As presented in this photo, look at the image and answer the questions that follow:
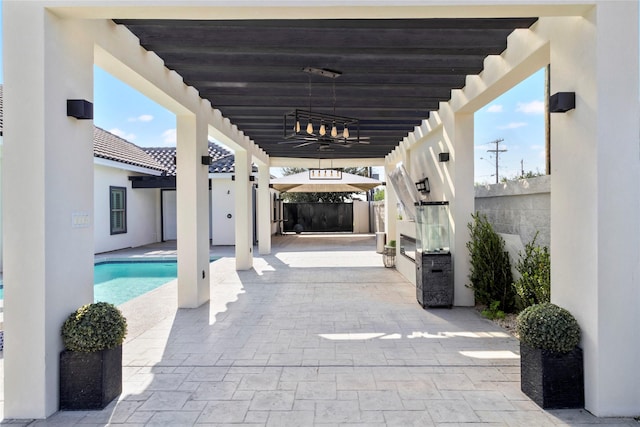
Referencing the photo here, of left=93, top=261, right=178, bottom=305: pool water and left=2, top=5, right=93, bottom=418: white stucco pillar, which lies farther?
left=93, top=261, right=178, bottom=305: pool water

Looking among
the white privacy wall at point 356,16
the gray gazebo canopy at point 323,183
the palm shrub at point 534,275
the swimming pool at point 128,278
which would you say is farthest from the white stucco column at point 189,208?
the gray gazebo canopy at point 323,183

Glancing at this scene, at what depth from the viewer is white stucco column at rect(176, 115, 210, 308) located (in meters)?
6.27

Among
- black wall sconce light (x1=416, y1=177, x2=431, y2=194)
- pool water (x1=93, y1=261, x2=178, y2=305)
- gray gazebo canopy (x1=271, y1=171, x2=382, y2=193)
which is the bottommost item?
pool water (x1=93, y1=261, x2=178, y2=305)

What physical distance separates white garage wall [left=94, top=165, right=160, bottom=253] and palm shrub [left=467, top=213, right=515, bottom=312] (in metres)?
11.8

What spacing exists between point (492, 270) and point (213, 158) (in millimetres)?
14092

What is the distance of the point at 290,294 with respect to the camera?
24.4 feet

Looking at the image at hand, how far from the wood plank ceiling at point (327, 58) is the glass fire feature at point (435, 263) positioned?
2.11m

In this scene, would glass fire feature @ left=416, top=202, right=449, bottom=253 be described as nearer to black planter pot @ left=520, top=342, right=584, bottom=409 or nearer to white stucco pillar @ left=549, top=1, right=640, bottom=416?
black planter pot @ left=520, top=342, right=584, bottom=409

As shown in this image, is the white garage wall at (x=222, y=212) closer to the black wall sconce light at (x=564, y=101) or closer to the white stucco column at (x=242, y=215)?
the white stucco column at (x=242, y=215)

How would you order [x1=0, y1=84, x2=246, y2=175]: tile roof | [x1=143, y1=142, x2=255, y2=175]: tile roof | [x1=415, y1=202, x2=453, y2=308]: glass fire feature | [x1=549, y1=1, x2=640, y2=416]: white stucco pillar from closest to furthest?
[x1=549, y1=1, x2=640, y2=416]: white stucco pillar, [x1=415, y1=202, x2=453, y2=308]: glass fire feature, [x1=0, y1=84, x2=246, y2=175]: tile roof, [x1=143, y1=142, x2=255, y2=175]: tile roof

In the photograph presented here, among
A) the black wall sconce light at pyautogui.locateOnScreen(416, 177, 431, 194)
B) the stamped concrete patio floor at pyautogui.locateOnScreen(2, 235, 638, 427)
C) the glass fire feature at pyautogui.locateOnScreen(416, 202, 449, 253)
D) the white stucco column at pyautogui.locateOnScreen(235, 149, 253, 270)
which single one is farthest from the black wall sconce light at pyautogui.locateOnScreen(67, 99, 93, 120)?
the white stucco column at pyautogui.locateOnScreen(235, 149, 253, 270)

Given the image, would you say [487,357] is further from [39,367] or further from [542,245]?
[39,367]

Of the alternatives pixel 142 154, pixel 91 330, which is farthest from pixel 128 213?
pixel 91 330

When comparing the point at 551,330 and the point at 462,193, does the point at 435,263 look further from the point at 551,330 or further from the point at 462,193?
the point at 551,330
